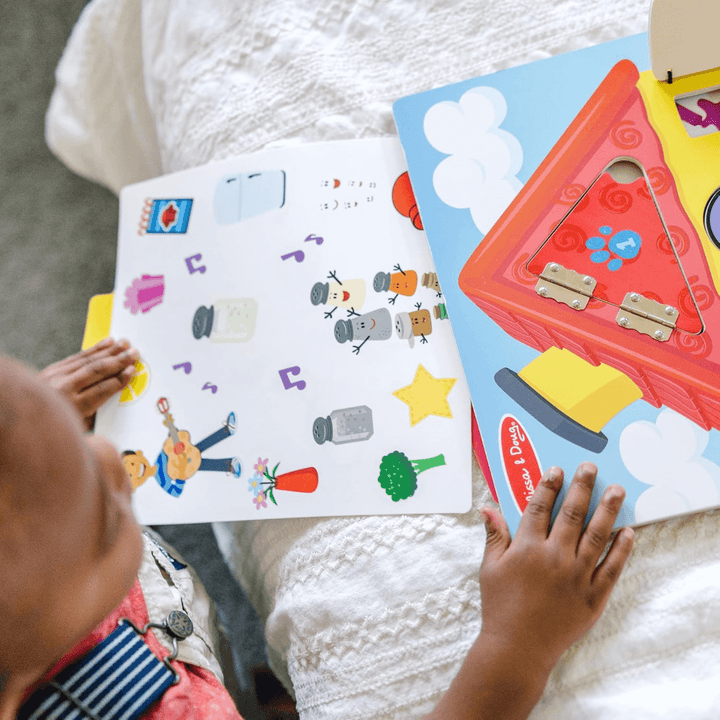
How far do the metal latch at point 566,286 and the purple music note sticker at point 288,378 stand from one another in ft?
0.69

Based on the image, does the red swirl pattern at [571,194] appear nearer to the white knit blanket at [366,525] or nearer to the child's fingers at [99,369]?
the white knit blanket at [366,525]

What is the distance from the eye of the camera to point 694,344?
17.9 inches

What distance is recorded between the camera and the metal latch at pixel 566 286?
48cm

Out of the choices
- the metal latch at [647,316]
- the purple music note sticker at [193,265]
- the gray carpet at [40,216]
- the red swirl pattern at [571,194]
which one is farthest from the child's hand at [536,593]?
the gray carpet at [40,216]

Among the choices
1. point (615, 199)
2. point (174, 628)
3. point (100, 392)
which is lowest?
point (174, 628)

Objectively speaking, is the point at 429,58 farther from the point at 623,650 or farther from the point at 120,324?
the point at 623,650

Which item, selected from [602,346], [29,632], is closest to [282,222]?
[602,346]

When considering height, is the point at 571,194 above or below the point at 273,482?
above

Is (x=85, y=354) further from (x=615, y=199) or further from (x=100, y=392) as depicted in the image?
(x=615, y=199)

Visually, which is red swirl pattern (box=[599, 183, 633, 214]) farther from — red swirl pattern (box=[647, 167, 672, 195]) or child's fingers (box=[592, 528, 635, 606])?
child's fingers (box=[592, 528, 635, 606])

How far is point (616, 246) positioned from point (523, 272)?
0.07 m

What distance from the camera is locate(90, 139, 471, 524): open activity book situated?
504 millimetres

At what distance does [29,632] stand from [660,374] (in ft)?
1.38

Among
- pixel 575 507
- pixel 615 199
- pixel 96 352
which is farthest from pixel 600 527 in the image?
pixel 96 352
